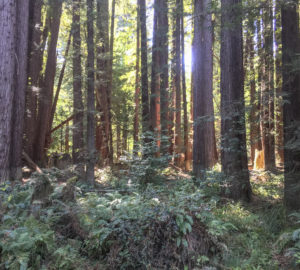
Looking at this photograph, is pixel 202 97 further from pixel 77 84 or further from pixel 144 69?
pixel 77 84

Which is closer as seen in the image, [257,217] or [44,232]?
[44,232]

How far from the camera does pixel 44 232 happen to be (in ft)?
12.6

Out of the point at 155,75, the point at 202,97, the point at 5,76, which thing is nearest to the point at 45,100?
the point at 5,76

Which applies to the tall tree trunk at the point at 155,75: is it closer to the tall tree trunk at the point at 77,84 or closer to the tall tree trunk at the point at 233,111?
the tall tree trunk at the point at 77,84

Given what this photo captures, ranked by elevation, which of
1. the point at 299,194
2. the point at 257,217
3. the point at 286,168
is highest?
the point at 286,168

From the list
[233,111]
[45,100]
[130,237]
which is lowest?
[130,237]

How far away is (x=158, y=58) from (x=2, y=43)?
22.4 feet

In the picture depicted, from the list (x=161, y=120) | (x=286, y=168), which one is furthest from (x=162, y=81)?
(x=286, y=168)

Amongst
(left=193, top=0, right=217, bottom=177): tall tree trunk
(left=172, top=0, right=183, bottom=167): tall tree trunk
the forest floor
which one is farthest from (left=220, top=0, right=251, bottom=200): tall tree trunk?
(left=172, top=0, right=183, bottom=167): tall tree trunk

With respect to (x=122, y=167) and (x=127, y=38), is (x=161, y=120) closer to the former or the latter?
(x=122, y=167)

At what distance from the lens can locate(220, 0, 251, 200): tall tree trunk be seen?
6176 mm

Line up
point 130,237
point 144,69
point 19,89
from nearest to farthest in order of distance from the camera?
1. point 130,237
2. point 19,89
3. point 144,69

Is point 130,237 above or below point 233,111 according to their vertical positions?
below

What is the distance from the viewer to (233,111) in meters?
5.99
